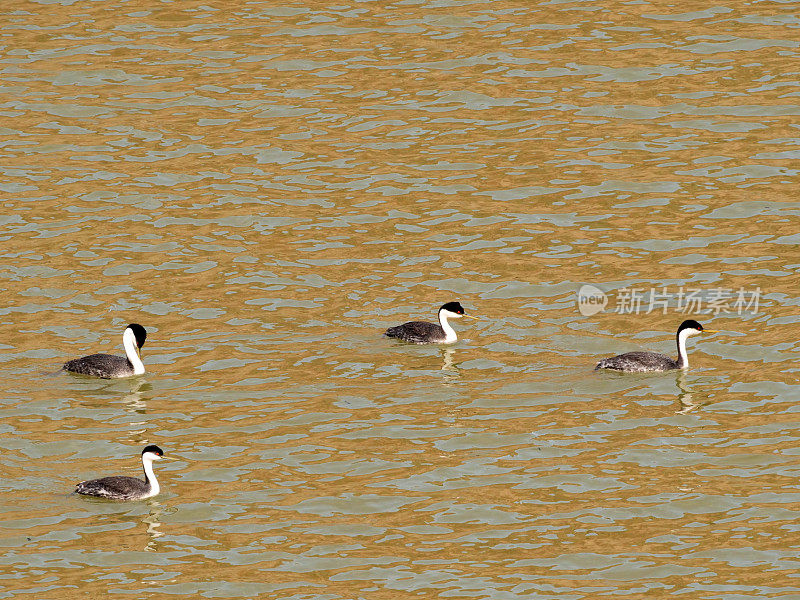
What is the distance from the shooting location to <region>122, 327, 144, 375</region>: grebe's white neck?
2400 centimetres

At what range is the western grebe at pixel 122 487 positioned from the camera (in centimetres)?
1972

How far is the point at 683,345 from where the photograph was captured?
24.1m

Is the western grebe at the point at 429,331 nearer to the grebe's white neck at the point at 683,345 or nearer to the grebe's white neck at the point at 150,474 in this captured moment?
the grebe's white neck at the point at 683,345

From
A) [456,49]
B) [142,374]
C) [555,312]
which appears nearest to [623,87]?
[456,49]

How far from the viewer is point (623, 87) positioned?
3391 centimetres

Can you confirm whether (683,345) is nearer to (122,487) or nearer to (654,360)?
(654,360)

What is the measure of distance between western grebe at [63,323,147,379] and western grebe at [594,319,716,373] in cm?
749

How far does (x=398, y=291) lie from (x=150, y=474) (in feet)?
26.9

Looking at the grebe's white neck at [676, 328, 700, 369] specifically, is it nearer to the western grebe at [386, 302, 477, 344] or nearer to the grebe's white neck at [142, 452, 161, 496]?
the western grebe at [386, 302, 477, 344]

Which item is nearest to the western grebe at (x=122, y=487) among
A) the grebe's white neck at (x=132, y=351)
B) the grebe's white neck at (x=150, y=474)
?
the grebe's white neck at (x=150, y=474)

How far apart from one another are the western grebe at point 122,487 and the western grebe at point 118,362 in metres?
4.07

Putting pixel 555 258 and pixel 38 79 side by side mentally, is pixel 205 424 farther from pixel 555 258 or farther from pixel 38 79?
pixel 38 79

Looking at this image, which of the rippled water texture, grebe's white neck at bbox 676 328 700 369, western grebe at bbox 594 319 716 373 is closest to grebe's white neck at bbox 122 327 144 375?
the rippled water texture

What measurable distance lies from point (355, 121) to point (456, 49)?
411 centimetres
